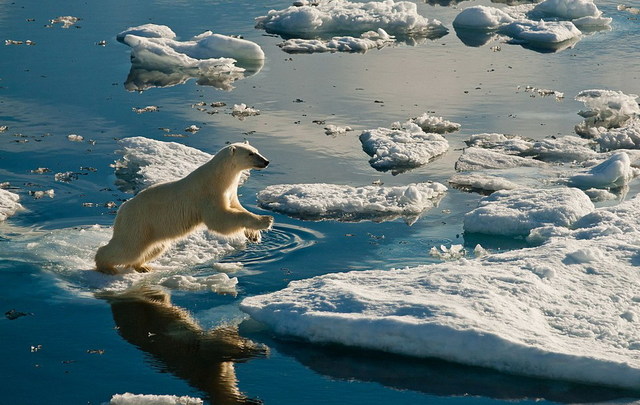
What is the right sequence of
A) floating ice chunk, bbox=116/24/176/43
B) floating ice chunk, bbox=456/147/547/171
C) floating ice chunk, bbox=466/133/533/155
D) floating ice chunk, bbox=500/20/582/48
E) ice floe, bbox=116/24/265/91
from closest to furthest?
1. floating ice chunk, bbox=456/147/547/171
2. floating ice chunk, bbox=466/133/533/155
3. ice floe, bbox=116/24/265/91
4. floating ice chunk, bbox=116/24/176/43
5. floating ice chunk, bbox=500/20/582/48

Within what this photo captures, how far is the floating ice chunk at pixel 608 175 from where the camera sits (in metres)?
9.80

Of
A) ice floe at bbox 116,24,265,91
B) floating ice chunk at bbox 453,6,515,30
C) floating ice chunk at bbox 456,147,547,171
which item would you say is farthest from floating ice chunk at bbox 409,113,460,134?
floating ice chunk at bbox 453,6,515,30

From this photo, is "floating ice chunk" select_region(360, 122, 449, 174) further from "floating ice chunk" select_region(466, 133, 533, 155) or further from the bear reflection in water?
the bear reflection in water

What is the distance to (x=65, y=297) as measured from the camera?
733 cm

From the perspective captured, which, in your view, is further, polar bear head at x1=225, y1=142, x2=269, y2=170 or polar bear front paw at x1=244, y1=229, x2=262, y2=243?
polar bear front paw at x1=244, y1=229, x2=262, y2=243

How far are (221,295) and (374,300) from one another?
1260 mm

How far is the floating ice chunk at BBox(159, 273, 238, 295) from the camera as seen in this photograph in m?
7.49

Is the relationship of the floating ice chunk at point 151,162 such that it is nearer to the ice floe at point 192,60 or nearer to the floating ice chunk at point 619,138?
the ice floe at point 192,60

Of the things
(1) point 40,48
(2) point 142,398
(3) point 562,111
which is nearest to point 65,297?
(2) point 142,398

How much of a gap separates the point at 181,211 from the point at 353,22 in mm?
9095

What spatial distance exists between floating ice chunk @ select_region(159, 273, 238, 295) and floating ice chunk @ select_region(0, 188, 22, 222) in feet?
6.74

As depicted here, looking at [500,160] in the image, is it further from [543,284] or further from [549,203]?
[543,284]

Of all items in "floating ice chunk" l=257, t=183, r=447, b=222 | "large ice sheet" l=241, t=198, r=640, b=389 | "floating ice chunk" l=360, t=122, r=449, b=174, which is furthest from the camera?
"floating ice chunk" l=360, t=122, r=449, b=174

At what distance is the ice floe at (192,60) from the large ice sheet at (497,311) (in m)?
Result: 6.84
